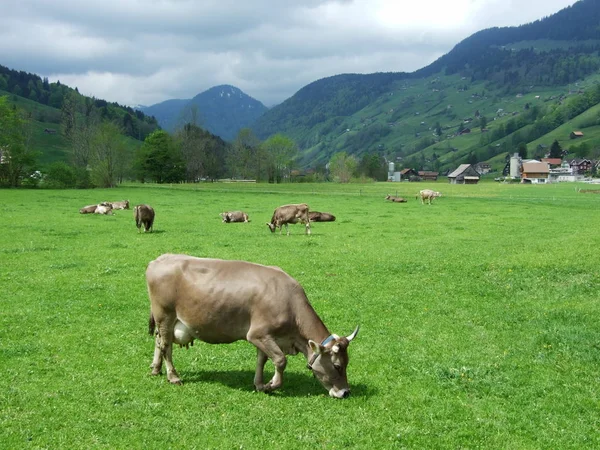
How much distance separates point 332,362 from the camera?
879 centimetres

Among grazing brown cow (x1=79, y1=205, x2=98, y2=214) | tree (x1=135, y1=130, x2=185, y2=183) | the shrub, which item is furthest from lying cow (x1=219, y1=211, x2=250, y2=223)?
tree (x1=135, y1=130, x2=185, y2=183)

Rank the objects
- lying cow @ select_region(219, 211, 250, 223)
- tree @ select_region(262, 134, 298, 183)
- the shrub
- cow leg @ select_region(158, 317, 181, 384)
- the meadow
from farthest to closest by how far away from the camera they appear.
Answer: tree @ select_region(262, 134, 298, 183) < the shrub < lying cow @ select_region(219, 211, 250, 223) < cow leg @ select_region(158, 317, 181, 384) < the meadow

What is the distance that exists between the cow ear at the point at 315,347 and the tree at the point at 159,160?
123 m

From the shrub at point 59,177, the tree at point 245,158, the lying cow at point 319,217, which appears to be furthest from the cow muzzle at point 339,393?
the tree at point 245,158

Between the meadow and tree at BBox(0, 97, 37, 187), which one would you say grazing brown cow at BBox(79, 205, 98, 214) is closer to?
the meadow

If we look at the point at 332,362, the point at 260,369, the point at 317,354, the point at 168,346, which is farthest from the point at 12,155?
the point at 332,362

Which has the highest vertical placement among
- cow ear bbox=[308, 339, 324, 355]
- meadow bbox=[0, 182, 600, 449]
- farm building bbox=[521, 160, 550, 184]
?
farm building bbox=[521, 160, 550, 184]

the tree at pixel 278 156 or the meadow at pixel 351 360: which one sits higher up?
the tree at pixel 278 156

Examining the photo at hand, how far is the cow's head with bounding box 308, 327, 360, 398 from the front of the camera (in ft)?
28.4

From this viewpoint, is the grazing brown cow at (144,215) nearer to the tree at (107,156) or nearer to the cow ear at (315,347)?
the cow ear at (315,347)

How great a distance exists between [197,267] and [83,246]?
18606 mm

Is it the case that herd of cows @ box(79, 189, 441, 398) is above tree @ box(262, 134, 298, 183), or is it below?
below

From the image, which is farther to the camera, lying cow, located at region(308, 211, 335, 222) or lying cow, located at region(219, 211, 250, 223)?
lying cow, located at region(308, 211, 335, 222)

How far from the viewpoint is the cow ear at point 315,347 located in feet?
28.3
